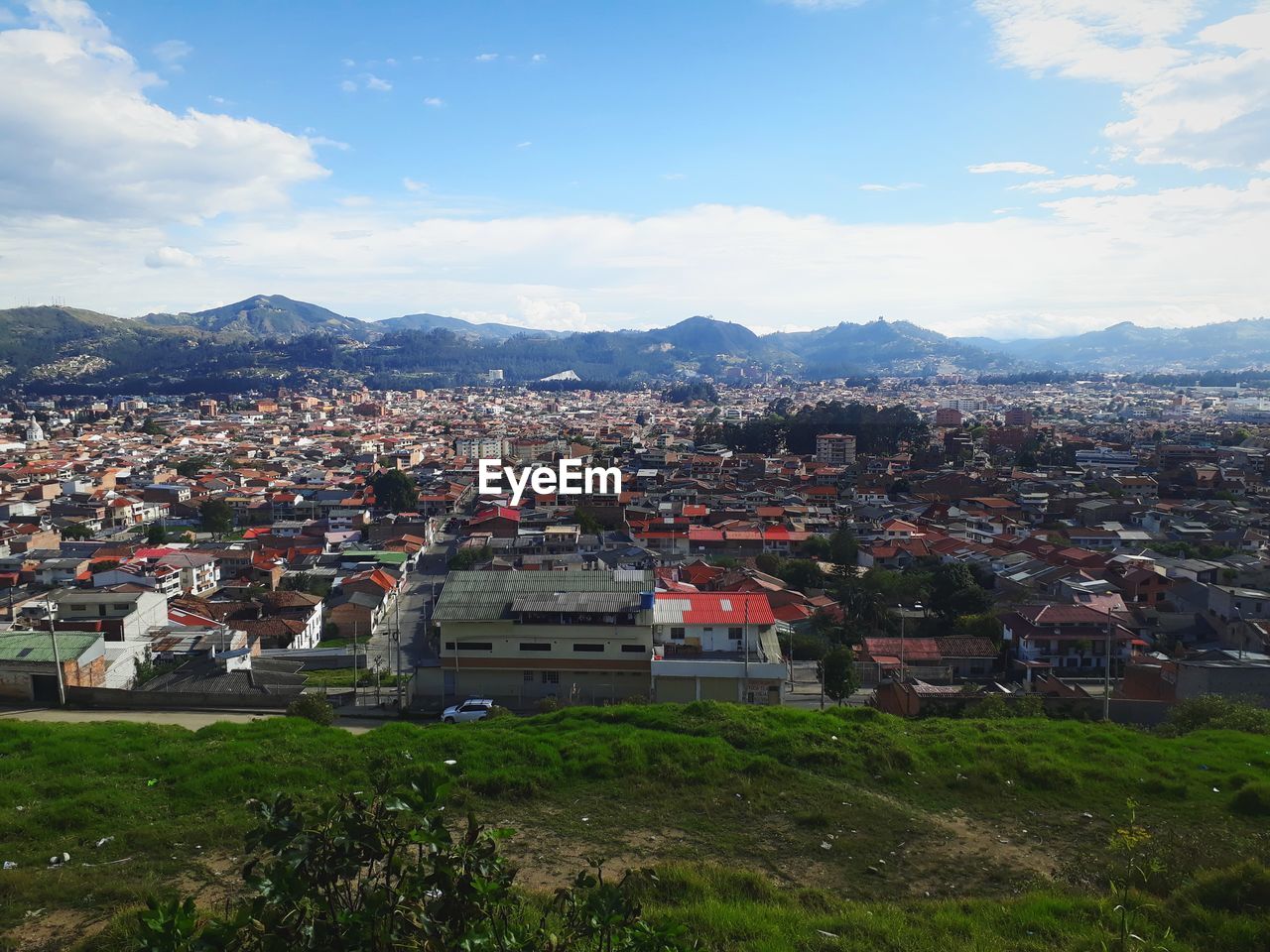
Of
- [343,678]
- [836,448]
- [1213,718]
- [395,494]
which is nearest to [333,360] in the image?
[836,448]

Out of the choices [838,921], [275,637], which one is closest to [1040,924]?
[838,921]

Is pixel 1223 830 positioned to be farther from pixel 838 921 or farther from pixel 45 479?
pixel 45 479

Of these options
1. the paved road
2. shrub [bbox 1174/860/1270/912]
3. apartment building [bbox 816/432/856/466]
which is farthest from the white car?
apartment building [bbox 816/432/856/466]

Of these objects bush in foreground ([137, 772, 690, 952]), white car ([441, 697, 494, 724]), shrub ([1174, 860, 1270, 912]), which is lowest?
white car ([441, 697, 494, 724])

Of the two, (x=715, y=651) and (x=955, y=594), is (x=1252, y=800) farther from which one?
(x=955, y=594)

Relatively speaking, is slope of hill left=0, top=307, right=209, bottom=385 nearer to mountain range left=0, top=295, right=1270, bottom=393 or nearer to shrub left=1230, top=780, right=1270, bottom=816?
mountain range left=0, top=295, right=1270, bottom=393

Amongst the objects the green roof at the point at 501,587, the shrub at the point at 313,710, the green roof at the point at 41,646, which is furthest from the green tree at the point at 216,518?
the shrub at the point at 313,710

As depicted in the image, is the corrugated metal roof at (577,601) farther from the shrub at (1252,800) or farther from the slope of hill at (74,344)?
the slope of hill at (74,344)
